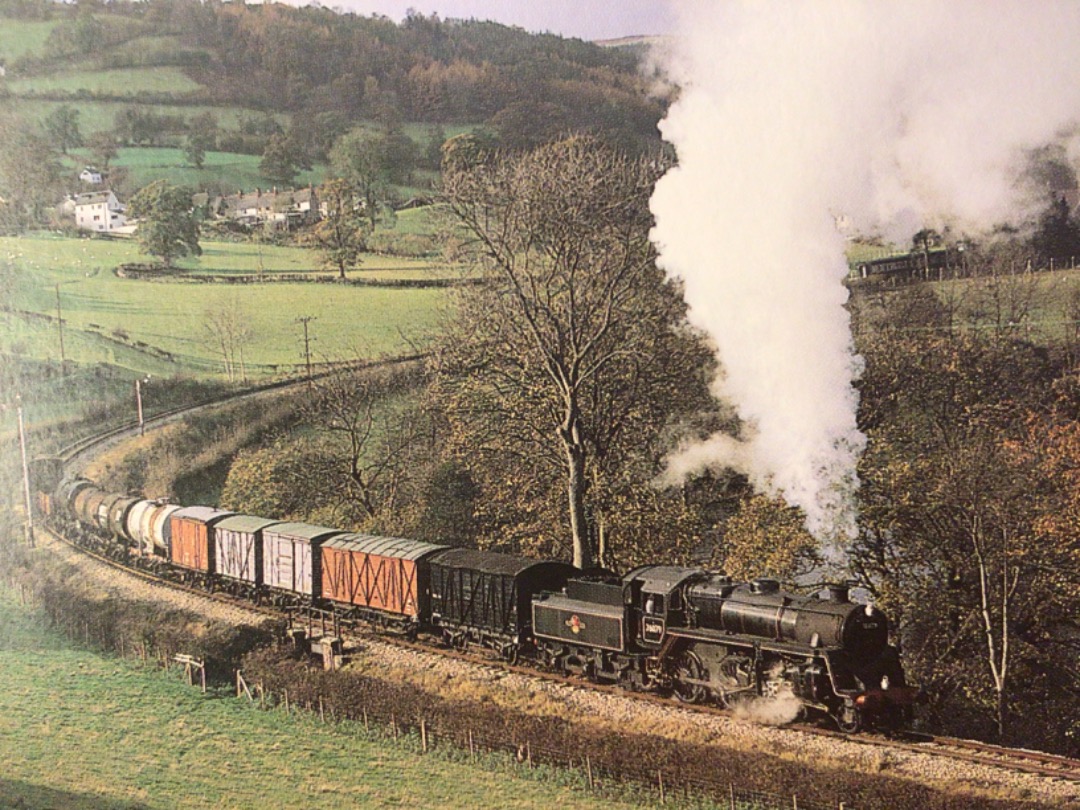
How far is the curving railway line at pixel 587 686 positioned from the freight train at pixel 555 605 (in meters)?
0.15

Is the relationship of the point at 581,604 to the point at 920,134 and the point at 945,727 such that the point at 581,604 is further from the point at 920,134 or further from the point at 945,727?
the point at 920,134

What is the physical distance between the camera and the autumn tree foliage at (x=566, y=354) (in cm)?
1165

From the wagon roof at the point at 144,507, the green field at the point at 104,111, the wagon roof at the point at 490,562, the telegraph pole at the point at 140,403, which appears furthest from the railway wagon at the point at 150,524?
the green field at the point at 104,111

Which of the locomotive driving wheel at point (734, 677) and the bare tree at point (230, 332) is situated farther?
the bare tree at point (230, 332)

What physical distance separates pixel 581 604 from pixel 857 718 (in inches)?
108

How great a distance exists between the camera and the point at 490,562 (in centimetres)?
1020

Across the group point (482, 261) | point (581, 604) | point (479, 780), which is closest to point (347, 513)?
point (482, 261)

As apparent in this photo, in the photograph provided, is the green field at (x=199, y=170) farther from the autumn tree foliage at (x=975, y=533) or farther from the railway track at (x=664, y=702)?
the autumn tree foliage at (x=975, y=533)

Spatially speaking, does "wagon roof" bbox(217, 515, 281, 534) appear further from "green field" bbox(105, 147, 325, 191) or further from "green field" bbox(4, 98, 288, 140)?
"green field" bbox(4, 98, 288, 140)

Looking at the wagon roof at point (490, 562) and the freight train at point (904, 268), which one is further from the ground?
the freight train at point (904, 268)

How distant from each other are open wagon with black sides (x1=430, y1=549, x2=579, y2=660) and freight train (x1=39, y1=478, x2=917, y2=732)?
0.01m

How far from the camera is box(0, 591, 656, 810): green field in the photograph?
7.67 meters

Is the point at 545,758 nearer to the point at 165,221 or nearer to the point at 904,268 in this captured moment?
the point at 904,268

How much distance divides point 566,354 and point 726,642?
504cm
